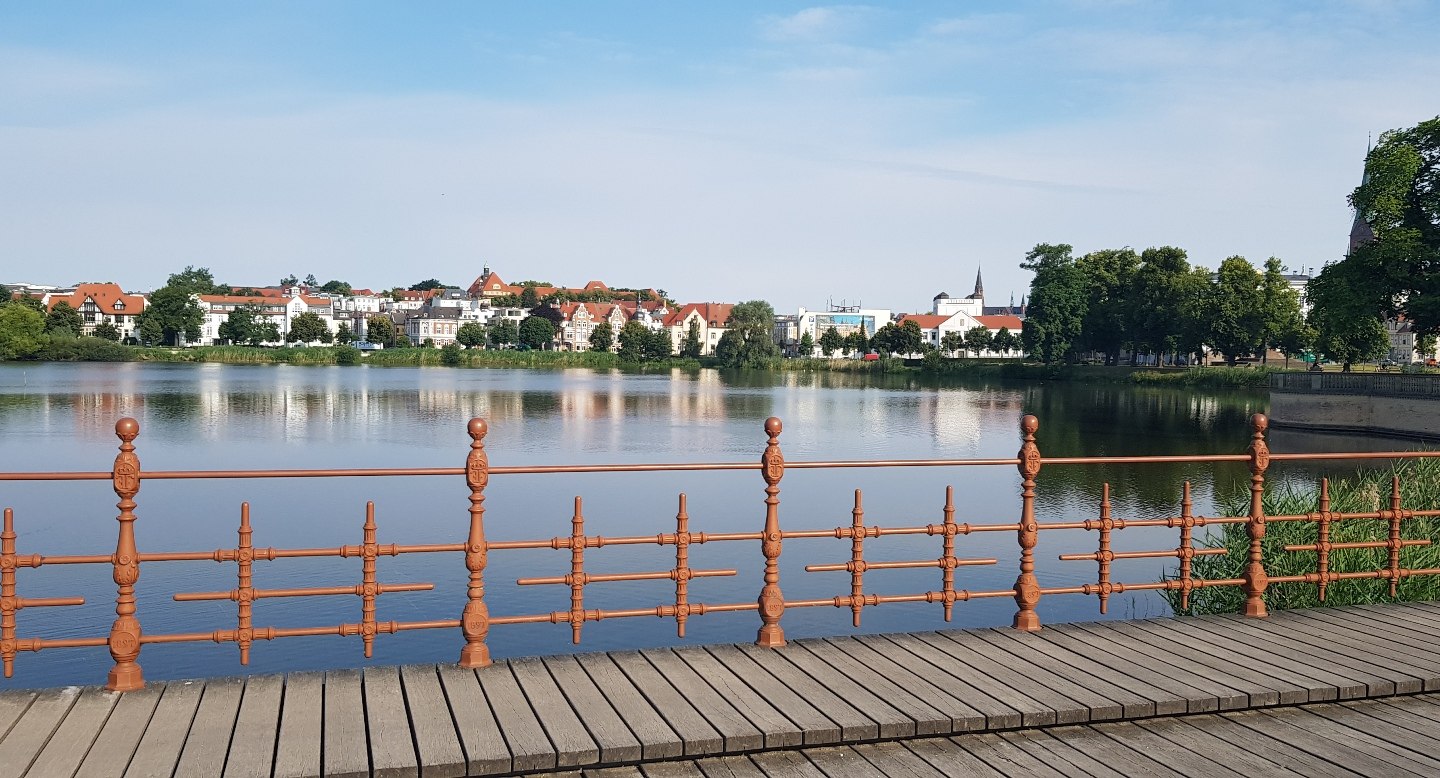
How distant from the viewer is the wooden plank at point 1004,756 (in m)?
5.34

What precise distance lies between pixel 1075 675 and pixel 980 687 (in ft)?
2.17

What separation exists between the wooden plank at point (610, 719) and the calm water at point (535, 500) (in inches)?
285

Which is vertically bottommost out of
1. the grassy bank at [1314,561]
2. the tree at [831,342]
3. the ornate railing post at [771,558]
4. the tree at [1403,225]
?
the grassy bank at [1314,561]

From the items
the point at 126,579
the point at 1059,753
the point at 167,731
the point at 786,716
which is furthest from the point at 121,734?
the point at 1059,753

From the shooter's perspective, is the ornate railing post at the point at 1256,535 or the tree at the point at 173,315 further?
the tree at the point at 173,315

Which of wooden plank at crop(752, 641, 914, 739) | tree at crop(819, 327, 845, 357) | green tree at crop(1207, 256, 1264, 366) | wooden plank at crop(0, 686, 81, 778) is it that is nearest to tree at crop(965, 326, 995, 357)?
tree at crop(819, 327, 845, 357)

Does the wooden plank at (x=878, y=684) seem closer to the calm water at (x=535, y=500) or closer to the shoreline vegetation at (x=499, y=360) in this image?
the calm water at (x=535, y=500)

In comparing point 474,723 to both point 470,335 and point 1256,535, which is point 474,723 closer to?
point 1256,535

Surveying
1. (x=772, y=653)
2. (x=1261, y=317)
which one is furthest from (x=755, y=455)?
(x=1261, y=317)

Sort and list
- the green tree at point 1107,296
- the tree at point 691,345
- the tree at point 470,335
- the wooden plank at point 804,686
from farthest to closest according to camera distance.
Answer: the tree at point 470,335 → the tree at point 691,345 → the green tree at point 1107,296 → the wooden plank at point 804,686

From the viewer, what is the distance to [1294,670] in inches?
267

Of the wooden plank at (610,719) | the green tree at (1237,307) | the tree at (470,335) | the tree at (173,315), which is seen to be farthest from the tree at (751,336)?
the wooden plank at (610,719)

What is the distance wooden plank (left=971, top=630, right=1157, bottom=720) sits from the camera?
611 cm

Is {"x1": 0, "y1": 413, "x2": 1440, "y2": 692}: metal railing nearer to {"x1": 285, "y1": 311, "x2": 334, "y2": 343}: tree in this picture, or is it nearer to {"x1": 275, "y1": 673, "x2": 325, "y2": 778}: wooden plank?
{"x1": 275, "y1": 673, "x2": 325, "y2": 778}: wooden plank
